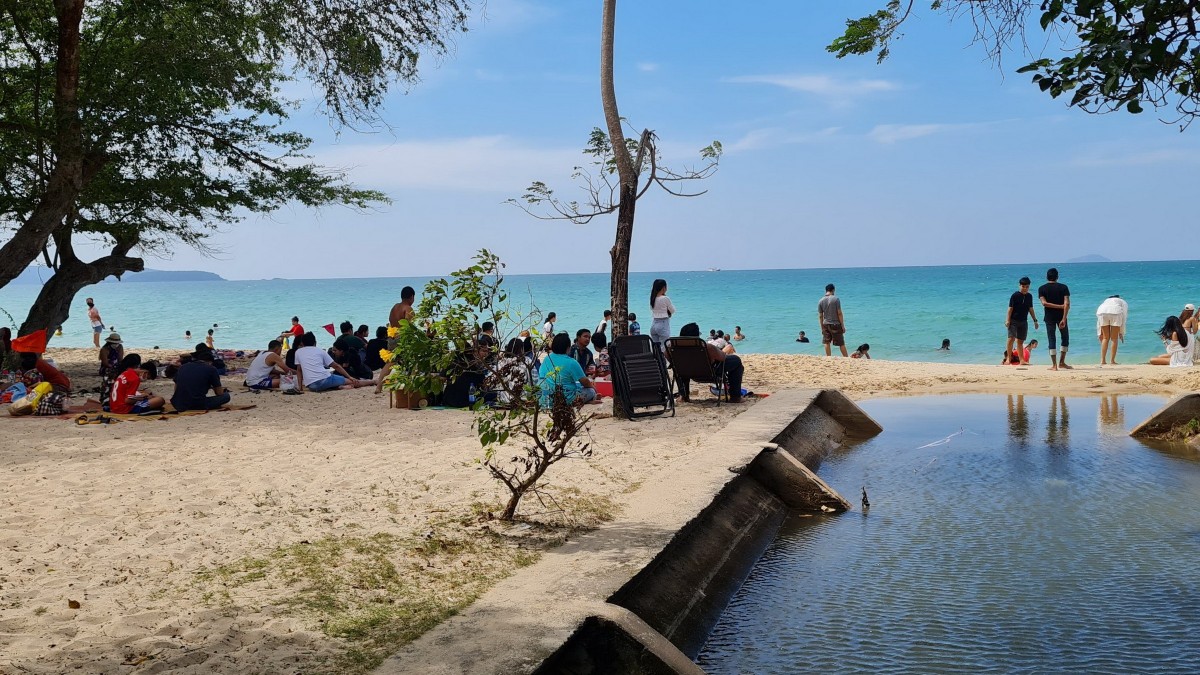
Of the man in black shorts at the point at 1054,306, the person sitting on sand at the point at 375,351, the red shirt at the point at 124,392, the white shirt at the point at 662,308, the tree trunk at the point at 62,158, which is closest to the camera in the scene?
the red shirt at the point at 124,392

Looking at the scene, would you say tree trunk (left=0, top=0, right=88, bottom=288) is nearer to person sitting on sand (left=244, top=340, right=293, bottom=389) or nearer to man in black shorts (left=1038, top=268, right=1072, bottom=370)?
person sitting on sand (left=244, top=340, right=293, bottom=389)

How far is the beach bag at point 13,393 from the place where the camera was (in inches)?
447

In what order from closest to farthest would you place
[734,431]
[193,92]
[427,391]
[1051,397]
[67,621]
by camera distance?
1. [67,621]
2. [427,391]
3. [734,431]
4. [1051,397]
5. [193,92]

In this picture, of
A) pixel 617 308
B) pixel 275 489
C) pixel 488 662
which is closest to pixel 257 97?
pixel 617 308

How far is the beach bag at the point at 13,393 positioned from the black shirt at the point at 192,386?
1900 millimetres

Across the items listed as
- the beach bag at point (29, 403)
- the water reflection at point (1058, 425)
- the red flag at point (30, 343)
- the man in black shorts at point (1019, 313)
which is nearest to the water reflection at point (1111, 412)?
the water reflection at point (1058, 425)

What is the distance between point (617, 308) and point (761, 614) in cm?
595

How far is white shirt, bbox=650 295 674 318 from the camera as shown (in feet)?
42.5

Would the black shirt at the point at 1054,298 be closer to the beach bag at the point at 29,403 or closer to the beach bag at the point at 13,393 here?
the beach bag at the point at 29,403

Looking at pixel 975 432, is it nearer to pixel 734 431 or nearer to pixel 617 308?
pixel 734 431

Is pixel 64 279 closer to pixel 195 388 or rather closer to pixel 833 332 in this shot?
pixel 195 388

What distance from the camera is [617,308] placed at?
10586 millimetres

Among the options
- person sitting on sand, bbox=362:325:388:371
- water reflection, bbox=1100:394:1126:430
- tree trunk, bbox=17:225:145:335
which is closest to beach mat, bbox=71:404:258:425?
person sitting on sand, bbox=362:325:388:371

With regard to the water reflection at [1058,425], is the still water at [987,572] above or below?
below
